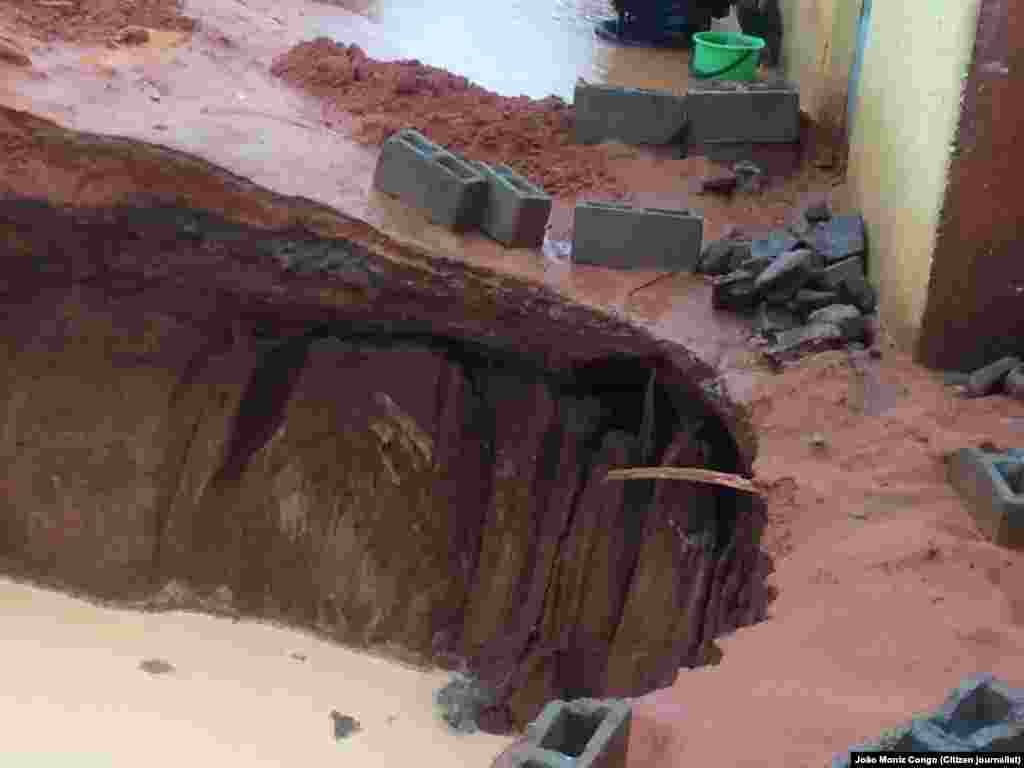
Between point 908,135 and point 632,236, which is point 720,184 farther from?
point 908,135

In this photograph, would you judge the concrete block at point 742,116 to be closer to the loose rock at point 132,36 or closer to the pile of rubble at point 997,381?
the pile of rubble at point 997,381

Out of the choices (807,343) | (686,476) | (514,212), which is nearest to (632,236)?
(514,212)

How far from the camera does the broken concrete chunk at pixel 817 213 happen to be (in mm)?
5066

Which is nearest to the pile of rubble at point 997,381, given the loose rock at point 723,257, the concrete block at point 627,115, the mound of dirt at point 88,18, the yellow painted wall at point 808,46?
the loose rock at point 723,257

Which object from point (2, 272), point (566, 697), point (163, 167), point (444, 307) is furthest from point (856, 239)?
point (2, 272)

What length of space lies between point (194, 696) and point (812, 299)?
2786 millimetres

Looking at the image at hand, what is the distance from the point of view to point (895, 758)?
2.39 meters

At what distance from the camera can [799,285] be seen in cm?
458

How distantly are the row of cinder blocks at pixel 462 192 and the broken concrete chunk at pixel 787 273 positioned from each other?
2.68 feet

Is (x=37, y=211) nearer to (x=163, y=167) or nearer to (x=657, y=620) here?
(x=163, y=167)

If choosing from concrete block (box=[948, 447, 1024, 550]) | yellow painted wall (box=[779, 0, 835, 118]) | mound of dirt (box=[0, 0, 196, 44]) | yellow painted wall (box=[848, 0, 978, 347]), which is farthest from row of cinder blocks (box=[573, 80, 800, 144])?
concrete block (box=[948, 447, 1024, 550])

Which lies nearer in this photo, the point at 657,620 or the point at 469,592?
the point at 657,620

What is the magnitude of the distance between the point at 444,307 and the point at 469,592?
49.3 inches

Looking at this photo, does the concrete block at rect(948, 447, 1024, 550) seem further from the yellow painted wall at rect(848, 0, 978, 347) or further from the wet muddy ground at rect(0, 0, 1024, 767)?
the yellow painted wall at rect(848, 0, 978, 347)
